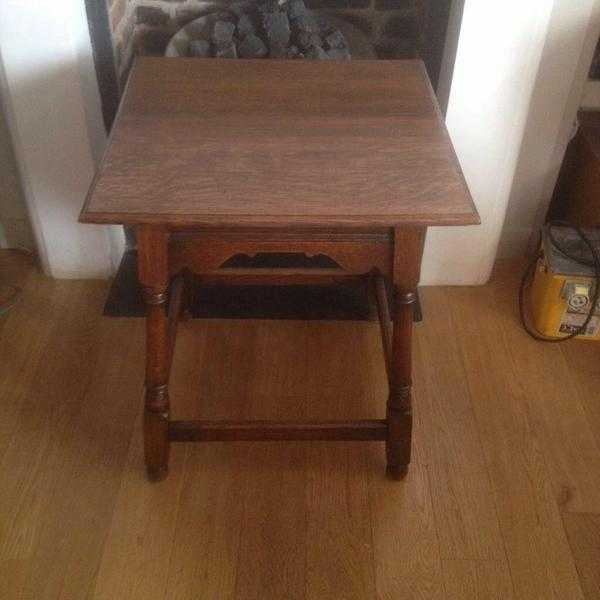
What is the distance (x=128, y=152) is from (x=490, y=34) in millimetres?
756

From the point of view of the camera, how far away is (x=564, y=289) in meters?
1.61

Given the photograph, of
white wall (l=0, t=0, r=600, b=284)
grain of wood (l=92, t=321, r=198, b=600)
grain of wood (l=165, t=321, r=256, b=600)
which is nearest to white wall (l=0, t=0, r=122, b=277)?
white wall (l=0, t=0, r=600, b=284)

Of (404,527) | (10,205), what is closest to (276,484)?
(404,527)

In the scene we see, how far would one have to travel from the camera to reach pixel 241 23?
1.73 metres

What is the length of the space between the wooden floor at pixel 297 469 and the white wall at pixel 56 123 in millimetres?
111

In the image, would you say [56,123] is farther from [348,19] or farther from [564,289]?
[564,289]

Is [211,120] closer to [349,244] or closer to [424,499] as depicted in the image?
[349,244]

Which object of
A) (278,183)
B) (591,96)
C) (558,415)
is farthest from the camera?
(591,96)

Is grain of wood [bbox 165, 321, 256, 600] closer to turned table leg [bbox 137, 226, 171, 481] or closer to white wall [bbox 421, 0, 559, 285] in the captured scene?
turned table leg [bbox 137, 226, 171, 481]

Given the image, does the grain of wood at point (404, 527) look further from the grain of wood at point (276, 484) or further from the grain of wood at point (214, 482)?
the grain of wood at point (214, 482)

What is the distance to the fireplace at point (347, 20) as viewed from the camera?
1.66 m

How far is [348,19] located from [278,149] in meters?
0.83

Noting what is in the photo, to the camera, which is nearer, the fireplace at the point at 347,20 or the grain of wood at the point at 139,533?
the grain of wood at the point at 139,533

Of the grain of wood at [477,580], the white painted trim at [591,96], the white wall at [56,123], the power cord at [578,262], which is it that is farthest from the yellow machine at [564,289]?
the white wall at [56,123]
